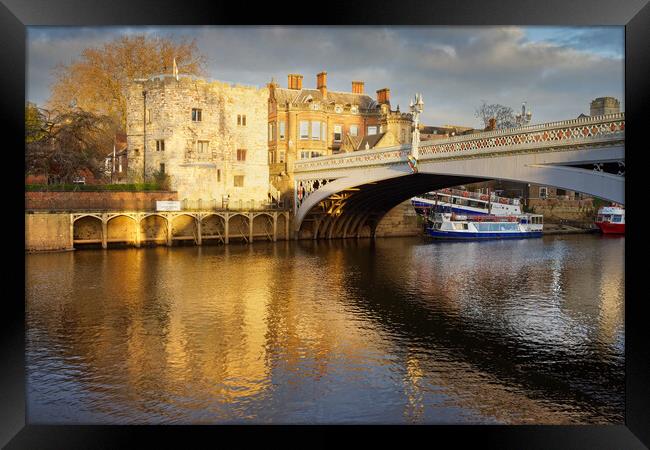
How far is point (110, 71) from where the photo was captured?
153 feet

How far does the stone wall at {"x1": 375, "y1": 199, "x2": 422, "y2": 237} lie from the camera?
165 feet

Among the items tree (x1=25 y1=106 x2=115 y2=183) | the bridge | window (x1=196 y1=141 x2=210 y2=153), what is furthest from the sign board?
the bridge

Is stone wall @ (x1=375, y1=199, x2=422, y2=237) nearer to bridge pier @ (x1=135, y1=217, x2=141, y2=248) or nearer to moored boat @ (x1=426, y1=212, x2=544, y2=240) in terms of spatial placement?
moored boat @ (x1=426, y1=212, x2=544, y2=240)

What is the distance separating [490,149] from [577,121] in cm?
462

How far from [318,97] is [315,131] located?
12.3 feet

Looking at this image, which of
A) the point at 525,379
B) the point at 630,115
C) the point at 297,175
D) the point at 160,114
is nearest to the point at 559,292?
the point at 525,379

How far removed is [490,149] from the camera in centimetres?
2389

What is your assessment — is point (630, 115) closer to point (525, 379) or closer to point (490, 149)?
point (525, 379)

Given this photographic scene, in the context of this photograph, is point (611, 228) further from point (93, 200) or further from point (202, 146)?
point (93, 200)

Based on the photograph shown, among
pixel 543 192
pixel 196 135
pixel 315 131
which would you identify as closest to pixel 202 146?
pixel 196 135

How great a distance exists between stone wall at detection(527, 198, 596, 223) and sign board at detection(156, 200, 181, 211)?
37615 mm

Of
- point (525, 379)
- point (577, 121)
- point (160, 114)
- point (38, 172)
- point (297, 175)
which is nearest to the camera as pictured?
point (525, 379)

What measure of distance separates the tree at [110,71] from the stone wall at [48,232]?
14.2 metres

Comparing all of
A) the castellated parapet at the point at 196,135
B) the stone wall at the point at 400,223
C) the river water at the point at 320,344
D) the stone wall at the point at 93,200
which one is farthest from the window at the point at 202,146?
the stone wall at the point at 400,223
